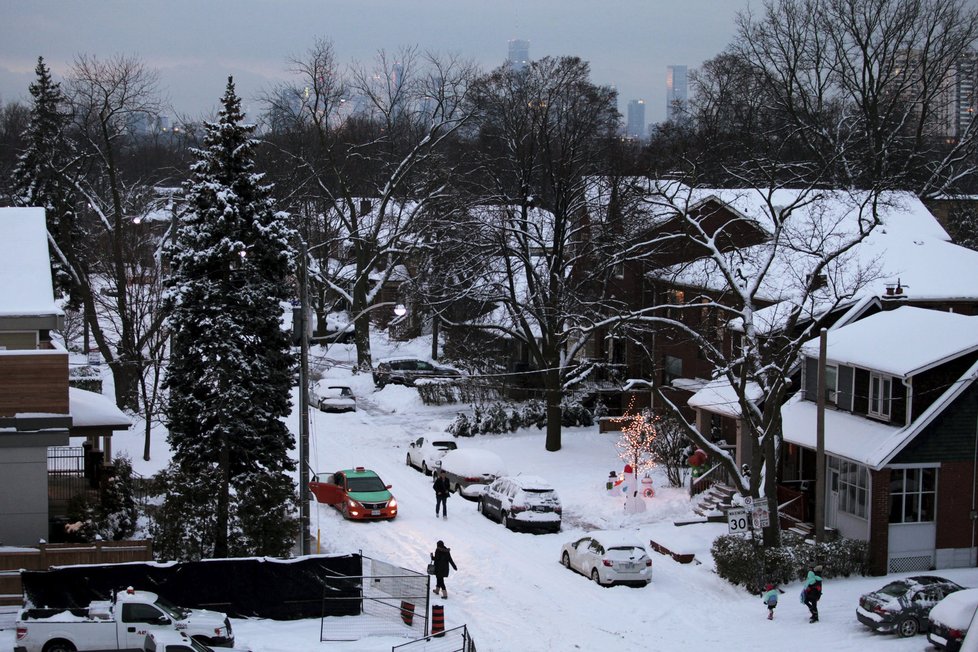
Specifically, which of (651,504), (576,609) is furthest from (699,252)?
(576,609)

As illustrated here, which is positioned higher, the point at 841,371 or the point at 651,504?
the point at 841,371

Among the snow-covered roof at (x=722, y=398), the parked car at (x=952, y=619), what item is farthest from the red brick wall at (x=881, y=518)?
the parked car at (x=952, y=619)

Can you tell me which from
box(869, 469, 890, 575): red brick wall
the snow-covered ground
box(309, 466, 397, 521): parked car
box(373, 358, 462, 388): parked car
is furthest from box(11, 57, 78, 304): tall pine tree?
box(869, 469, 890, 575): red brick wall

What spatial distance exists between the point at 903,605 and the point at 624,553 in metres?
6.82

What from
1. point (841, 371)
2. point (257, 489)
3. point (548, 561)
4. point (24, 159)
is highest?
point (24, 159)

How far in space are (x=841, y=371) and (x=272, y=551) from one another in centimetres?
1728

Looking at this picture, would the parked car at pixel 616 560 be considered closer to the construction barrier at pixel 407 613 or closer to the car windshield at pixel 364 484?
the construction barrier at pixel 407 613

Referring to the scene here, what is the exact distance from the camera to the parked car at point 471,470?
34.4 metres

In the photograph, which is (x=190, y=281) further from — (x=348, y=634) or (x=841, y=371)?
(x=841, y=371)

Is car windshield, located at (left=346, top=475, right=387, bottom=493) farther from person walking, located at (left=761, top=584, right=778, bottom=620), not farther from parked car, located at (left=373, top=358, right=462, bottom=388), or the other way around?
parked car, located at (left=373, top=358, right=462, bottom=388)

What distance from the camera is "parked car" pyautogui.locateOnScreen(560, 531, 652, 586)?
2522cm

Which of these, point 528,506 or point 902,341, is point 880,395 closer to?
point 902,341

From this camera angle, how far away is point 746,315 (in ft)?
90.2

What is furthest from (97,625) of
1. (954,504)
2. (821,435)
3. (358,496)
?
(954,504)
